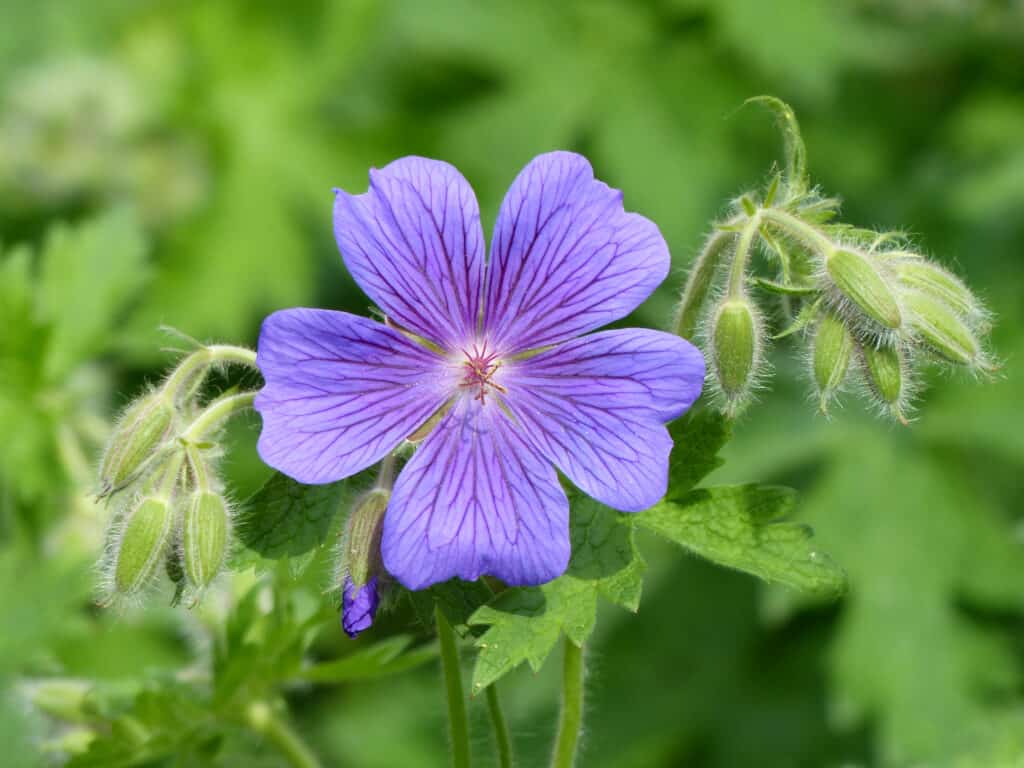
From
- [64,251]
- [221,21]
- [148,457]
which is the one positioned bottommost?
[148,457]

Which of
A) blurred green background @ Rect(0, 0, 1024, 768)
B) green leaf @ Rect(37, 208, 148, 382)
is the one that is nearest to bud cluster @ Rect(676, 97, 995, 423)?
blurred green background @ Rect(0, 0, 1024, 768)

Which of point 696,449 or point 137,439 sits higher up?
point 137,439

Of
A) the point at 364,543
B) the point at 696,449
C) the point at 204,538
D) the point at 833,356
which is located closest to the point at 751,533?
the point at 696,449

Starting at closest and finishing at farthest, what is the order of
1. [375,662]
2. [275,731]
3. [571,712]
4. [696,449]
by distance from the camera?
1. [696,449]
2. [571,712]
3. [375,662]
4. [275,731]

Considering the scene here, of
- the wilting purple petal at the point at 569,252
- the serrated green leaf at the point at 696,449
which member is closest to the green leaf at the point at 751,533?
the serrated green leaf at the point at 696,449

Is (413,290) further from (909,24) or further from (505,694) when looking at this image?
(909,24)

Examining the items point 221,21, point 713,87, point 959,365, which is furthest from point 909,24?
point 959,365

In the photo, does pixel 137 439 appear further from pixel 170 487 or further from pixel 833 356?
pixel 833 356

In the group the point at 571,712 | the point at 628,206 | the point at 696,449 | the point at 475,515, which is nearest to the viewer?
the point at 475,515
